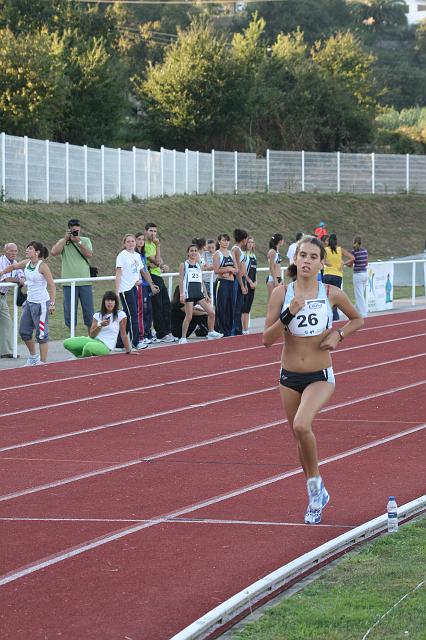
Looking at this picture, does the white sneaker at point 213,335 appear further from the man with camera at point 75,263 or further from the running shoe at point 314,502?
the running shoe at point 314,502

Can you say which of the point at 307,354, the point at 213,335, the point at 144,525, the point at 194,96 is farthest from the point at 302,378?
the point at 194,96

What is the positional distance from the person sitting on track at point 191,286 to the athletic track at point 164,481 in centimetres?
306

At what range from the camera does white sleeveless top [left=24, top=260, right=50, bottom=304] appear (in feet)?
56.6

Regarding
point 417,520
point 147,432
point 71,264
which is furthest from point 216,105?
point 417,520

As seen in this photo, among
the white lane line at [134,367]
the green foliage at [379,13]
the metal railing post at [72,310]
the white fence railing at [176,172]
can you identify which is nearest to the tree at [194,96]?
the white fence railing at [176,172]

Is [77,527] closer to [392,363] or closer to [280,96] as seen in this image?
[392,363]

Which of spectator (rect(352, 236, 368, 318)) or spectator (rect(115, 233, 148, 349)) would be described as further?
spectator (rect(352, 236, 368, 318))

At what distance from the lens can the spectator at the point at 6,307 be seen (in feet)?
59.9

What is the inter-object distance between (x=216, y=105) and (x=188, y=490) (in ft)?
186

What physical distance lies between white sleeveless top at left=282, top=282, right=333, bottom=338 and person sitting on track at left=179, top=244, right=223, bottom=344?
483 inches

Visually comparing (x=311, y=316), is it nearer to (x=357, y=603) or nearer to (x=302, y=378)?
(x=302, y=378)

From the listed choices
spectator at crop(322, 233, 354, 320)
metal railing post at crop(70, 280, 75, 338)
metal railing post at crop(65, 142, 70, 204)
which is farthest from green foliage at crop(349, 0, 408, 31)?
metal railing post at crop(70, 280, 75, 338)

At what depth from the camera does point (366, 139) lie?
72.1m

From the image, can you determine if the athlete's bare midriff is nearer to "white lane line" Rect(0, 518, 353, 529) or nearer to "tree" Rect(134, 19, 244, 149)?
"white lane line" Rect(0, 518, 353, 529)
